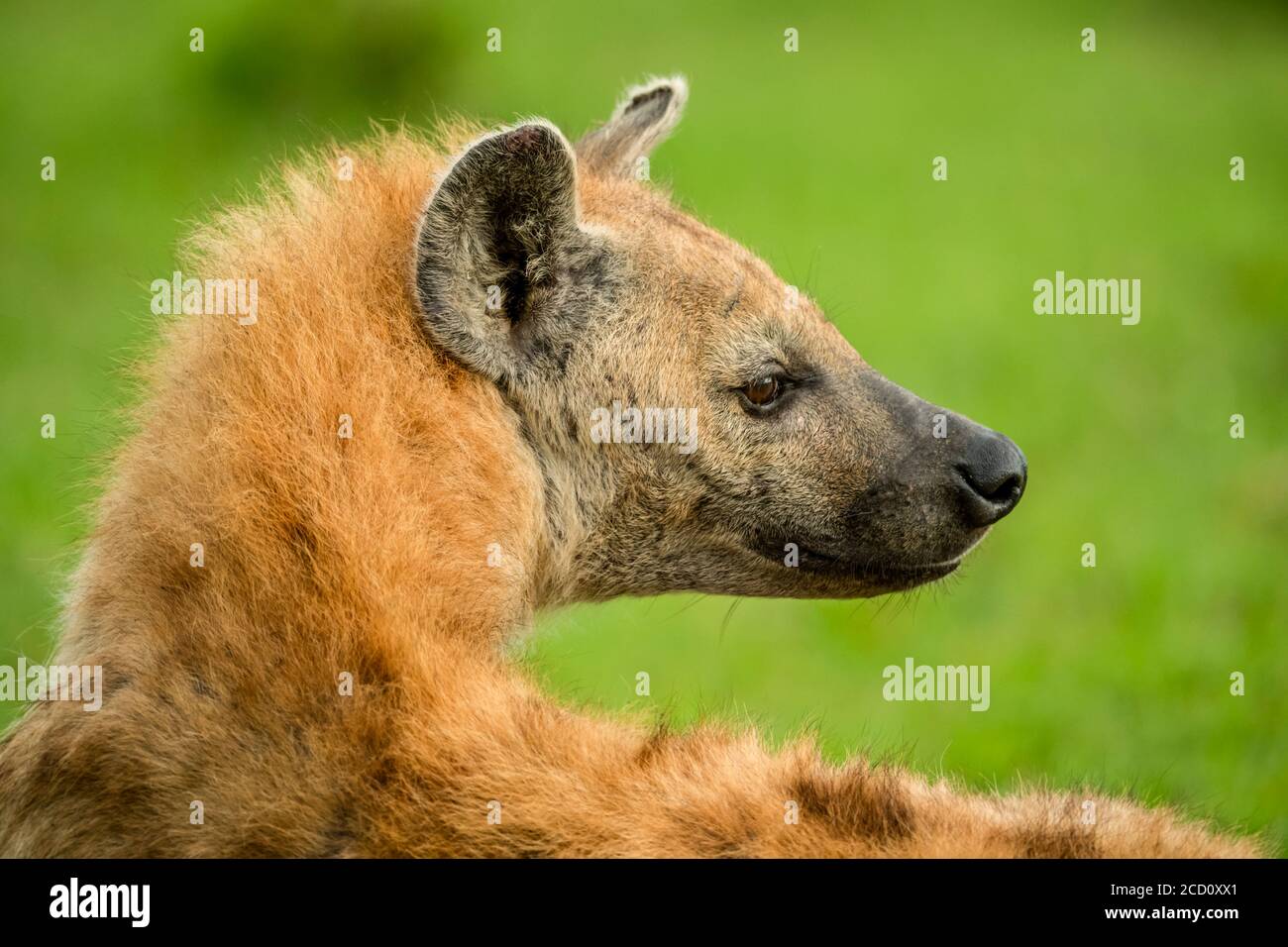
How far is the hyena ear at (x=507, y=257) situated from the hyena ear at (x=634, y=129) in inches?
30.2

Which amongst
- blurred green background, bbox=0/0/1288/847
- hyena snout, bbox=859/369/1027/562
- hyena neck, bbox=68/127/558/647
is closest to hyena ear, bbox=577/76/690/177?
blurred green background, bbox=0/0/1288/847

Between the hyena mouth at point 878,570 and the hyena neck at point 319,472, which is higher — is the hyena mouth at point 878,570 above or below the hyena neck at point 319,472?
below

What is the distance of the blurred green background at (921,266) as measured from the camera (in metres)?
6.81

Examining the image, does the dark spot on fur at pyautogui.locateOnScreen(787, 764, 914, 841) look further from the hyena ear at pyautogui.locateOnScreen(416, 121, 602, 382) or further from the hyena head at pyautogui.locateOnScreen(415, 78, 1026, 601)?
the hyena ear at pyautogui.locateOnScreen(416, 121, 602, 382)

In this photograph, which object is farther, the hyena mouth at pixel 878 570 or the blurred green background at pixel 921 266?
the blurred green background at pixel 921 266

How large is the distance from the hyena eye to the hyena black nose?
600 mm

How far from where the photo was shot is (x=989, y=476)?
4.54 m

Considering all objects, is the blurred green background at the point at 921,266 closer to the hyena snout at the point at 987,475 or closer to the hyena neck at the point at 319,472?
the hyena neck at the point at 319,472

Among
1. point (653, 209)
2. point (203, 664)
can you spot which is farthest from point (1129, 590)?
point (203, 664)

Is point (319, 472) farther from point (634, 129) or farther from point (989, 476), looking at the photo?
point (634, 129)

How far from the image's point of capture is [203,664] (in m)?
3.38

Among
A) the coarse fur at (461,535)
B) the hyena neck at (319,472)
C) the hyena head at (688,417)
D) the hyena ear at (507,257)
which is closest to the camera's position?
the coarse fur at (461,535)

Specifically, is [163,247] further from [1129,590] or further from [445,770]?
[445,770]

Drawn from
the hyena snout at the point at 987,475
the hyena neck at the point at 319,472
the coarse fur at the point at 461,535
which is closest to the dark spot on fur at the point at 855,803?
the coarse fur at the point at 461,535
